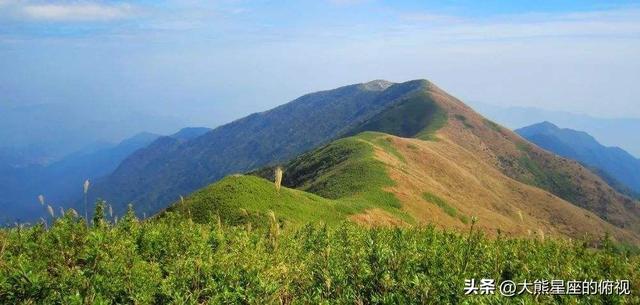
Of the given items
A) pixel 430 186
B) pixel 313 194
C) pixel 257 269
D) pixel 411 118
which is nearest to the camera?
pixel 257 269

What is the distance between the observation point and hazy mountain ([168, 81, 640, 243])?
39.4 metres

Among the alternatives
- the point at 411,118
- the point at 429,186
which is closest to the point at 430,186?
the point at 429,186

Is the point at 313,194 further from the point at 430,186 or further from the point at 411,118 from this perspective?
the point at 411,118

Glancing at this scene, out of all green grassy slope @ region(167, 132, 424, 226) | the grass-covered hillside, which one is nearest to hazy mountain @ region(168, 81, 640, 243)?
green grassy slope @ region(167, 132, 424, 226)

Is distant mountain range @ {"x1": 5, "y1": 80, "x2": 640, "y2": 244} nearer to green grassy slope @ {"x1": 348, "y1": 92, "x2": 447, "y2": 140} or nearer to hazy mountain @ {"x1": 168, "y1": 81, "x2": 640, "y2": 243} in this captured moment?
hazy mountain @ {"x1": 168, "y1": 81, "x2": 640, "y2": 243}

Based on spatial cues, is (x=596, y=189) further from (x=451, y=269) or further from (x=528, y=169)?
(x=451, y=269)

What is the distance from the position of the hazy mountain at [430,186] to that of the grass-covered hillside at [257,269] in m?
2.09

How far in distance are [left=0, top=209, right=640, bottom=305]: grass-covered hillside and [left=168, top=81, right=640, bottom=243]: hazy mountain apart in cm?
209

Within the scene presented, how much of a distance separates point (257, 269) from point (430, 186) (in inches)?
2469

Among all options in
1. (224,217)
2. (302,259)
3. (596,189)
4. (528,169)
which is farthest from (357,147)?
(596,189)

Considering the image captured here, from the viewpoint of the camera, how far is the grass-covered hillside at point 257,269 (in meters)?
9.69

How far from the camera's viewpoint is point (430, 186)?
234 feet

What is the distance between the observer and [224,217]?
1377 inches

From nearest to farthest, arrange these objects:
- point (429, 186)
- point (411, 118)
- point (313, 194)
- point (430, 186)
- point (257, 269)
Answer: point (257, 269)
point (313, 194)
point (429, 186)
point (430, 186)
point (411, 118)
